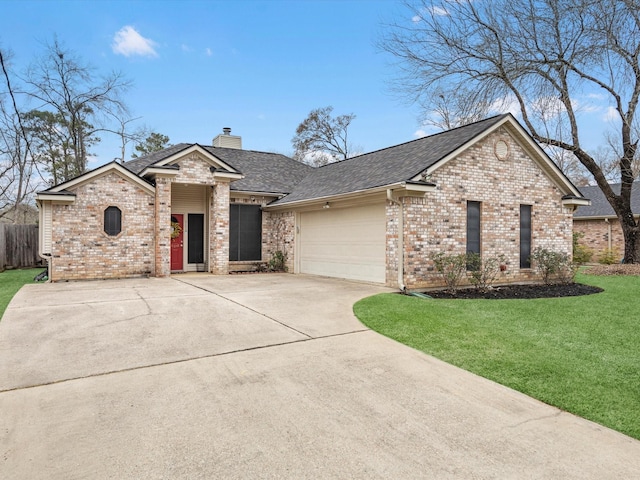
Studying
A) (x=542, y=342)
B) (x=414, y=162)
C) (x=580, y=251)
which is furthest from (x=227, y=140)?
(x=580, y=251)

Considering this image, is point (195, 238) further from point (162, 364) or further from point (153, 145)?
point (153, 145)

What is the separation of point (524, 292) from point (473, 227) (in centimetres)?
221

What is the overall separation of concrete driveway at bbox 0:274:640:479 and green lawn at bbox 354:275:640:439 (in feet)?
0.96

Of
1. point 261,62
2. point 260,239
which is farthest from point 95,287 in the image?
point 261,62

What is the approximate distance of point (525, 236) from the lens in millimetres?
12312

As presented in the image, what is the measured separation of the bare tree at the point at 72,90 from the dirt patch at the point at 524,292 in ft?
72.8

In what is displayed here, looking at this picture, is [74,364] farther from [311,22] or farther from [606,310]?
[311,22]

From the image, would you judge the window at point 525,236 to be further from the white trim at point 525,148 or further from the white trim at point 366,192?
the white trim at point 366,192

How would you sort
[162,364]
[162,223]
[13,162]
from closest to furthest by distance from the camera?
[162,364]
[162,223]
[13,162]

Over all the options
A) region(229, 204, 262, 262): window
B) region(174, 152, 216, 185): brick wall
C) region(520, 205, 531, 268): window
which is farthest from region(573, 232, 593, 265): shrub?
region(174, 152, 216, 185): brick wall

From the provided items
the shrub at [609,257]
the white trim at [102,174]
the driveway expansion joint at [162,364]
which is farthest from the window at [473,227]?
the shrub at [609,257]

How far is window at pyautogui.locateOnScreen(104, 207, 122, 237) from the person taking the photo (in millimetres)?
12461

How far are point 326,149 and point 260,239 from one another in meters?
20.5

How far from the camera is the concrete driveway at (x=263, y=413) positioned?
2.60 meters
